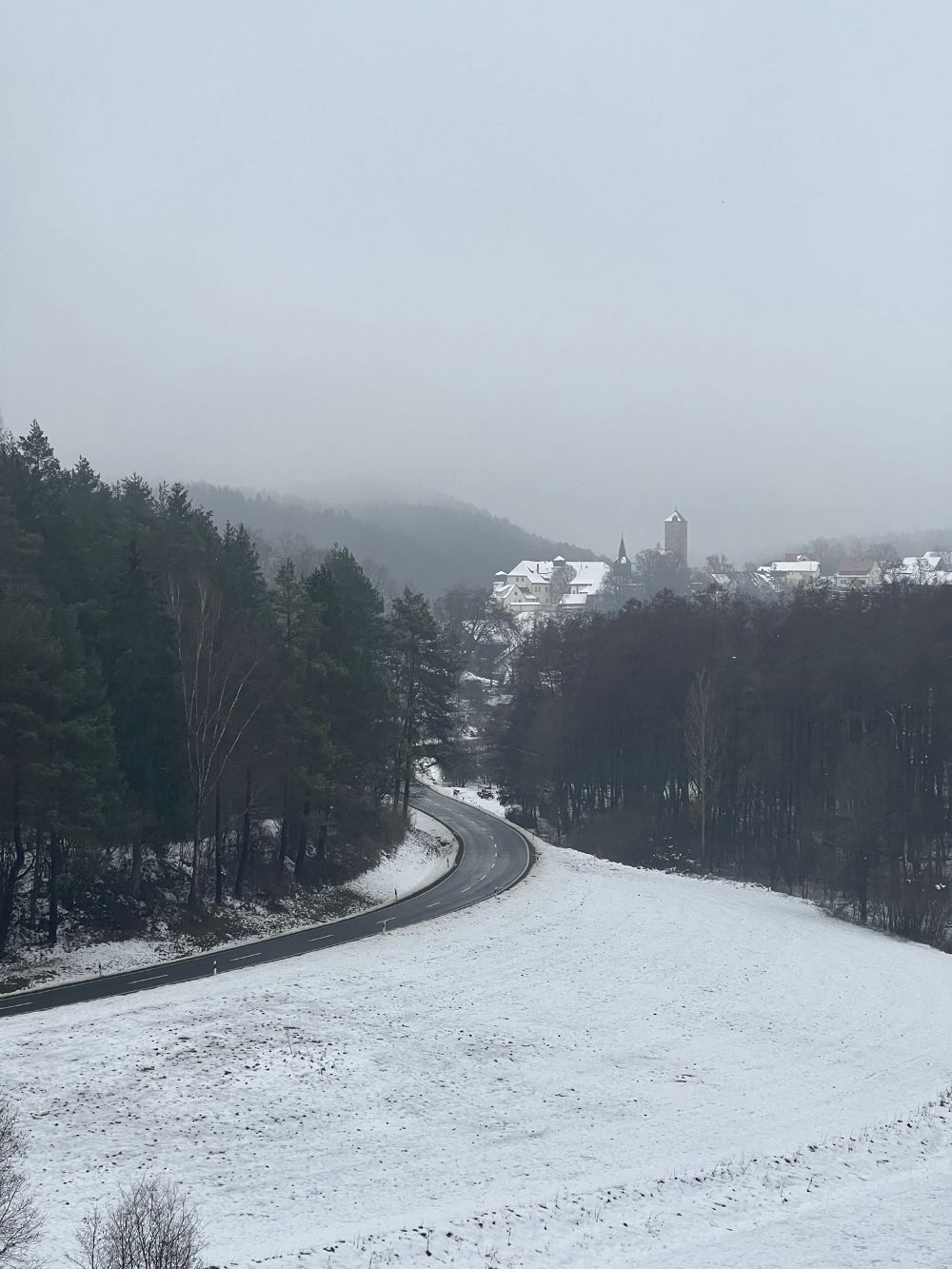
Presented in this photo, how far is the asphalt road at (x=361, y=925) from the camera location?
28938mm

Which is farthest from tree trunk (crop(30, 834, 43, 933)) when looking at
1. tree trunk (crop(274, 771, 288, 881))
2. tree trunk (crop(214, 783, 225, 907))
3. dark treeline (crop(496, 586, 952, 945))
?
dark treeline (crop(496, 586, 952, 945))

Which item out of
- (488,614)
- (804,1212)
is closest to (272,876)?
(804,1212)

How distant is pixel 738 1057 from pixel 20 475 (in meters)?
40.4

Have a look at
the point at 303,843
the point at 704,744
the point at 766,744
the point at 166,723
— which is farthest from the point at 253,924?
the point at 766,744

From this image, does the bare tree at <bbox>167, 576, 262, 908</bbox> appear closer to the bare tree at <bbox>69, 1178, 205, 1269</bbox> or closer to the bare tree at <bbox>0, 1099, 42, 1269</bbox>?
the bare tree at <bbox>0, 1099, 42, 1269</bbox>

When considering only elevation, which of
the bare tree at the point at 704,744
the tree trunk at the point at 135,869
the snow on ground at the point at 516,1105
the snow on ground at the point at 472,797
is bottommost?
the snow on ground at the point at 516,1105

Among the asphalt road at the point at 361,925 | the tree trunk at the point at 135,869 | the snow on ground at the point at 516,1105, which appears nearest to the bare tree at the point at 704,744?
the asphalt road at the point at 361,925

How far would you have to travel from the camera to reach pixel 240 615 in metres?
42.9

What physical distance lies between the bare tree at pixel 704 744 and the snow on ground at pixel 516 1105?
74.7 ft

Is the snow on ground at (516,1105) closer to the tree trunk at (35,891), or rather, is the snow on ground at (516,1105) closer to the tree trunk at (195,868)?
the tree trunk at (195,868)

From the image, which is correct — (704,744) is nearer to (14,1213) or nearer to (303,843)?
(303,843)

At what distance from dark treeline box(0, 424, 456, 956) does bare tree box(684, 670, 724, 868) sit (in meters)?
16.2

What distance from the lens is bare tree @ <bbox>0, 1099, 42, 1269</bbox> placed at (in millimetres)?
12930

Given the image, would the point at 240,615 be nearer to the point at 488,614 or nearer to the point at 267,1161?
the point at 267,1161
